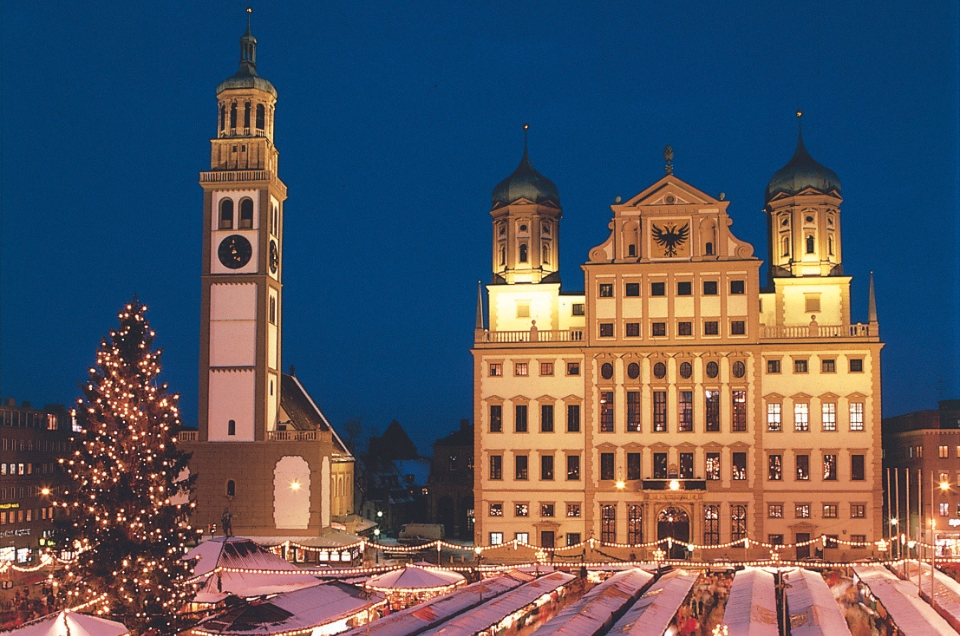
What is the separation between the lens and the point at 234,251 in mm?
60469

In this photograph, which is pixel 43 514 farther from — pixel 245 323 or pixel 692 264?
pixel 692 264

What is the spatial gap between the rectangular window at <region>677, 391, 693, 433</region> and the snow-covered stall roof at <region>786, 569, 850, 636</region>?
1778 centimetres

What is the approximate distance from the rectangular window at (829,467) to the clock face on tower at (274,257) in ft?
97.1

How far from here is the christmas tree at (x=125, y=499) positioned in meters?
34.0

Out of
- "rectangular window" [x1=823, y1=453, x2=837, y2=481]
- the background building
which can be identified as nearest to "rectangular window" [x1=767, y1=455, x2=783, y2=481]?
the background building

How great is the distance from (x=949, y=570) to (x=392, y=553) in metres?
27.5

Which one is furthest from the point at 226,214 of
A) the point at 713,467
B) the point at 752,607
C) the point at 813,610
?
the point at 813,610

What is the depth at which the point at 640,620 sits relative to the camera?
3253cm

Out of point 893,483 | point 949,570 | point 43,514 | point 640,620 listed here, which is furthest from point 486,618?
point 43,514

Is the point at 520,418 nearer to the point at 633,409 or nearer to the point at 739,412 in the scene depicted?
the point at 633,409

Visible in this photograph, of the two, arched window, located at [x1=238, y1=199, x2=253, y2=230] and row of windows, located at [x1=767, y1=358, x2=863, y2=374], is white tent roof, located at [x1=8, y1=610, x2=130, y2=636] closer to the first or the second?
arched window, located at [x1=238, y1=199, x2=253, y2=230]

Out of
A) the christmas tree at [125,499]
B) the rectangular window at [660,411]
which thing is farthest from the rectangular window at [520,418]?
the christmas tree at [125,499]

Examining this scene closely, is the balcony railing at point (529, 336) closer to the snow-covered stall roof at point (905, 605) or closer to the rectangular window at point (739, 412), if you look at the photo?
the rectangular window at point (739, 412)

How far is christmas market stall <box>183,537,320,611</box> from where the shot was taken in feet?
132
